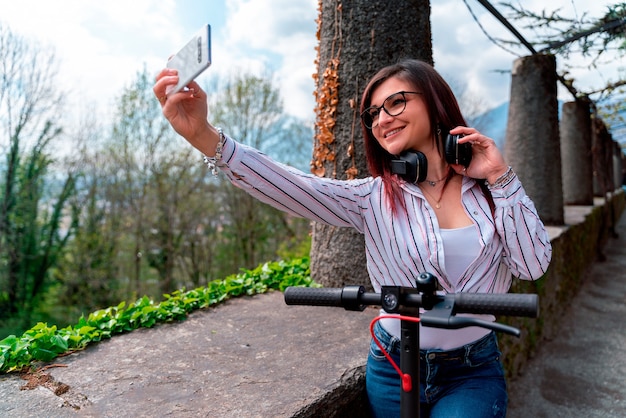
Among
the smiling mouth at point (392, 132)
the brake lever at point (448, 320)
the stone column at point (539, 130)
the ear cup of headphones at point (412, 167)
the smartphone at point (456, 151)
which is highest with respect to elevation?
the stone column at point (539, 130)

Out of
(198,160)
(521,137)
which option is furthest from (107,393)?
(198,160)

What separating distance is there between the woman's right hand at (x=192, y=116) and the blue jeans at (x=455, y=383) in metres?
0.94

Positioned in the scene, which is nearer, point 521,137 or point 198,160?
point 521,137

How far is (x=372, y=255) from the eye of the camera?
1.87 m

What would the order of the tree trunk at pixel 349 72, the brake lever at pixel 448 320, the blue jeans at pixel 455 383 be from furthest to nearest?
the tree trunk at pixel 349 72
the blue jeans at pixel 455 383
the brake lever at pixel 448 320

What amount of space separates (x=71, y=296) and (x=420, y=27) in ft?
60.3

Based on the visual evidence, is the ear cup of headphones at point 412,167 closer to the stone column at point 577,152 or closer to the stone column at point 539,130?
the stone column at point 539,130

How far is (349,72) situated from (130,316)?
2.02m

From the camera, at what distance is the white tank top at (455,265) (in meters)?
1.71

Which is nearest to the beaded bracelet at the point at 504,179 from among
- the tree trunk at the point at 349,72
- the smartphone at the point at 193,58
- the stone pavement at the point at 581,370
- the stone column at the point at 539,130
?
the smartphone at the point at 193,58

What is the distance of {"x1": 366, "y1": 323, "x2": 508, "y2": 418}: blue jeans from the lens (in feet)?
A: 5.30

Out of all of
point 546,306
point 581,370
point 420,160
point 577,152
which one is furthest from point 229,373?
point 577,152

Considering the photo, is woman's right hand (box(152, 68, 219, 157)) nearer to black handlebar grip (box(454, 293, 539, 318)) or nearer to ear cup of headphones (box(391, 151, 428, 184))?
ear cup of headphones (box(391, 151, 428, 184))

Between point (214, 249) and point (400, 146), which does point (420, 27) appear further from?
point (214, 249)
